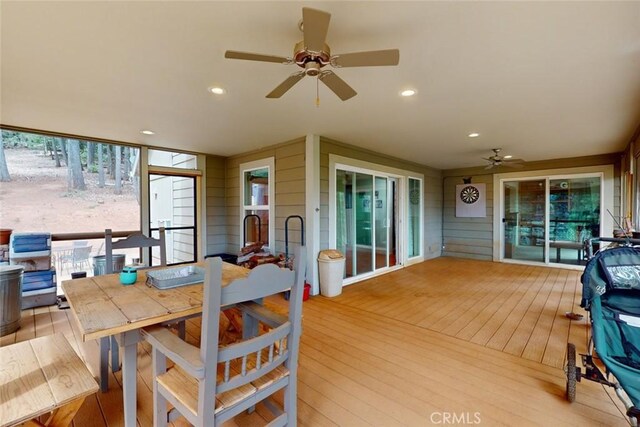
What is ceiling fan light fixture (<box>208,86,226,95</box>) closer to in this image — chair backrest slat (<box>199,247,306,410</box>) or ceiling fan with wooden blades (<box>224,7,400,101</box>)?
ceiling fan with wooden blades (<box>224,7,400,101</box>)

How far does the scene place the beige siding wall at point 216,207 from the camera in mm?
5781

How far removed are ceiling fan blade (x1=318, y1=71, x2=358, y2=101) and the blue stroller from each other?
2.25 meters

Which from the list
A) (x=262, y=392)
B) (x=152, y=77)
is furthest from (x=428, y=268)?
(x=152, y=77)

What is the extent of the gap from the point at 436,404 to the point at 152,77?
3449 millimetres

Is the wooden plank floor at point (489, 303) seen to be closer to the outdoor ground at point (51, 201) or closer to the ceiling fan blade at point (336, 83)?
the ceiling fan blade at point (336, 83)

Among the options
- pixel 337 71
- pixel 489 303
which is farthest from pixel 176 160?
pixel 489 303

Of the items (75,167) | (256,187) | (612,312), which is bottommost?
(612,312)

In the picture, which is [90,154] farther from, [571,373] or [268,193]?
[571,373]

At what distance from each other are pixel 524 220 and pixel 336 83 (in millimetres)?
6965

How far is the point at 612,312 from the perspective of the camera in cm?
199

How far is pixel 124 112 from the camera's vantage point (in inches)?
128

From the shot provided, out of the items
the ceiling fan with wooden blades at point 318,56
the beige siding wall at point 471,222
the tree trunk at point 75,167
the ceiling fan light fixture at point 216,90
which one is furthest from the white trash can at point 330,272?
the beige siding wall at point 471,222

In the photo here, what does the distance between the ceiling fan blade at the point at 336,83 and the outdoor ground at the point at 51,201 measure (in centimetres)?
448

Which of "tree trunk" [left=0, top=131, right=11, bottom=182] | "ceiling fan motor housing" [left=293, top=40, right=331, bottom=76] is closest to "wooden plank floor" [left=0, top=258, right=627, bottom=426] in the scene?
"tree trunk" [left=0, top=131, right=11, bottom=182]
